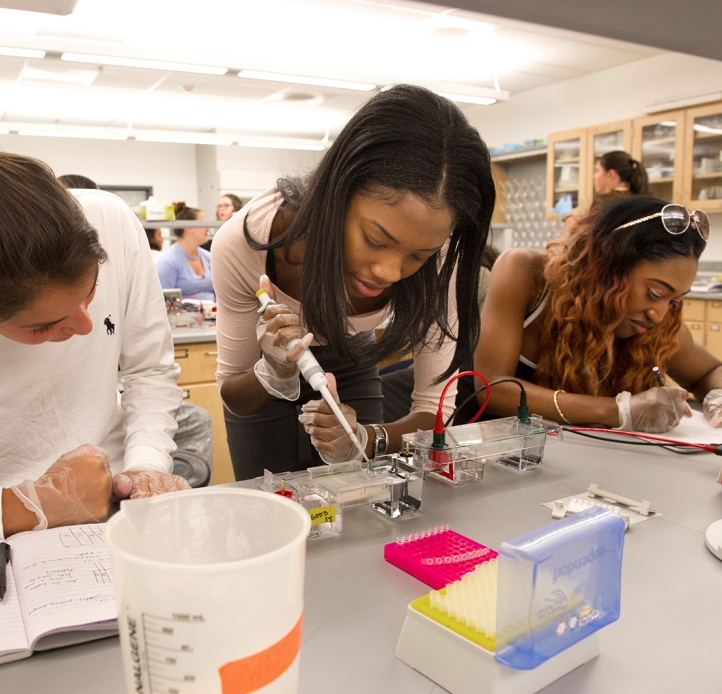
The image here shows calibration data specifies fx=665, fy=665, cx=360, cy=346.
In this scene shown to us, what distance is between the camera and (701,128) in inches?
197

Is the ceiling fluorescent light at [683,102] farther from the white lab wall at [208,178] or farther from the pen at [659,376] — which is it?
the white lab wall at [208,178]

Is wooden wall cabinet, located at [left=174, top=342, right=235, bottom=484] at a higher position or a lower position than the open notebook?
lower

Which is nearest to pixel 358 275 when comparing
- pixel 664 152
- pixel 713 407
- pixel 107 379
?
pixel 107 379

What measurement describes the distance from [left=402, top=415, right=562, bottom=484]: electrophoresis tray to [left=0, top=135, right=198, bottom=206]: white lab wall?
30.8ft

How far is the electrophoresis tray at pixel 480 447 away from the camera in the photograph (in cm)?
Result: 99

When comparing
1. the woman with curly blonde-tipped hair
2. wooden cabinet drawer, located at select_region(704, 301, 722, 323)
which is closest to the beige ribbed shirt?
the woman with curly blonde-tipped hair

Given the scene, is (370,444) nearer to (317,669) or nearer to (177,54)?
(317,669)

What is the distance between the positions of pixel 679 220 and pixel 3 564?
Result: 1.41 metres

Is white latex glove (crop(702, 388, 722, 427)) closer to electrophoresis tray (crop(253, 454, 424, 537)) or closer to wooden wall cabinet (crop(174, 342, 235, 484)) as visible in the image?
electrophoresis tray (crop(253, 454, 424, 537))

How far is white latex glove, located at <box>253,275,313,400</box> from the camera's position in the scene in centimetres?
109

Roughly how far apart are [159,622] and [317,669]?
234mm

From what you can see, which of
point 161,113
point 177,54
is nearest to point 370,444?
point 177,54

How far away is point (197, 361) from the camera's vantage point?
3.11 m

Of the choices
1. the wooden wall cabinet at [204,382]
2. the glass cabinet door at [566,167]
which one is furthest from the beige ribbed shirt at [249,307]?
the glass cabinet door at [566,167]
